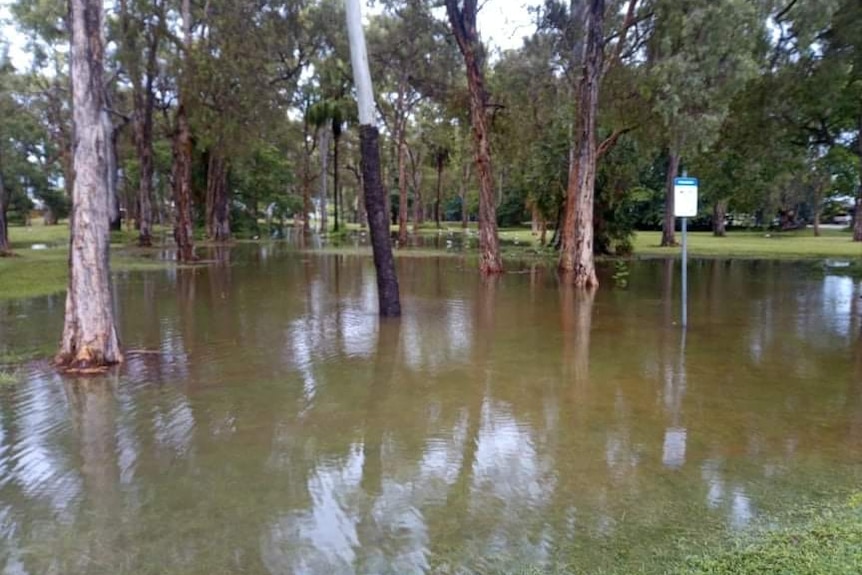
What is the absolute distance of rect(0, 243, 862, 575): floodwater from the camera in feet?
11.8

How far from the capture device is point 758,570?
3.12m

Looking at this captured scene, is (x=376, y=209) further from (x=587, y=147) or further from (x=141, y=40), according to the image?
(x=141, y=40)

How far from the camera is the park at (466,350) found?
374 cm

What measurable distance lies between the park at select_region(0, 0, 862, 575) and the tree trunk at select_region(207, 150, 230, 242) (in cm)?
713

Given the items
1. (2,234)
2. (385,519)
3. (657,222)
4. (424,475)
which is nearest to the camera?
(385,519)

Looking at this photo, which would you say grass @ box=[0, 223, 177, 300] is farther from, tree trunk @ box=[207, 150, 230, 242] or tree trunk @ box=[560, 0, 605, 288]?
tree trunk @ box=[560, 0, 605, 288]

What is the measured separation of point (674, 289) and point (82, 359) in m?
12.4

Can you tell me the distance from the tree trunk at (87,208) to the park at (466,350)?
0.03m

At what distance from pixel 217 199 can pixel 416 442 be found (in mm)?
31385

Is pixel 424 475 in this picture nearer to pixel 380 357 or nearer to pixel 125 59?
pixel 380 357

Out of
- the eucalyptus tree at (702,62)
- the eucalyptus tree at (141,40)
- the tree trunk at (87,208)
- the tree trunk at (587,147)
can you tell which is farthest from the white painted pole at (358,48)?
the eucalyptus tree at (141,40)

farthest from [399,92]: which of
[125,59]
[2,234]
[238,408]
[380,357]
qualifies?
[238,408]

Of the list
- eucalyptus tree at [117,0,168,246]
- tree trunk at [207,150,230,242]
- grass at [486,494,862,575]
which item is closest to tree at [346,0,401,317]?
grass at [486,494,862,575]

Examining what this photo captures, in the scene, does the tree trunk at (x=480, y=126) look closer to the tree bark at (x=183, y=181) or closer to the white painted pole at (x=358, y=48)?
the white painted pole at (x=358, y=48)
